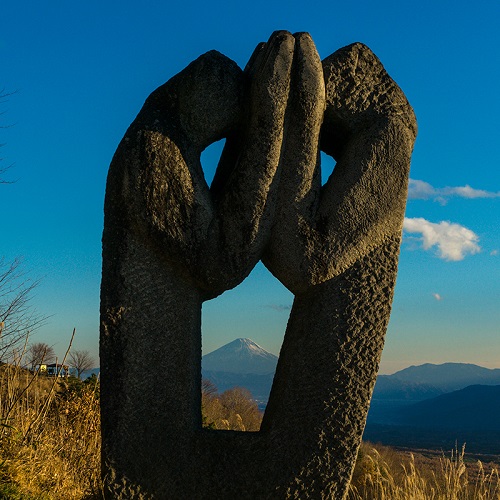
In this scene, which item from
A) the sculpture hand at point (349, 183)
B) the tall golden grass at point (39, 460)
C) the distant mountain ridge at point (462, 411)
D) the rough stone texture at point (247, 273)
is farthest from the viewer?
the distant mountain ridge at point (462, 411)

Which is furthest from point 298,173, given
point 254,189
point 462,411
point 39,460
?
point 462,411

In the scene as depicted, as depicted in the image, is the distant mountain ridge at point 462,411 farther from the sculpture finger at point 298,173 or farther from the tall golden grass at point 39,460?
the sculpture finger at point 298,173

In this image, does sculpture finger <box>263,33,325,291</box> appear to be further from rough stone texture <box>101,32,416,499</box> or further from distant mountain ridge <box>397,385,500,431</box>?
distant mountain ridge <box>397,385,500,431</box>

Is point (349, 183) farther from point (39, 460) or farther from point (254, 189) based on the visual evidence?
point (39, 460)

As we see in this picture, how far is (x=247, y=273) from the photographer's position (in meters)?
4.38

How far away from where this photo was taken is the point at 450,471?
21.3 ft

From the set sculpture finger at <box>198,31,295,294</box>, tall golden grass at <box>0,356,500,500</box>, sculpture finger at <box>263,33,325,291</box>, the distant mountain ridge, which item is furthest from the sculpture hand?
the distant mountain ridge

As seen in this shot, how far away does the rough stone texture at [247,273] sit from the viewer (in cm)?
415

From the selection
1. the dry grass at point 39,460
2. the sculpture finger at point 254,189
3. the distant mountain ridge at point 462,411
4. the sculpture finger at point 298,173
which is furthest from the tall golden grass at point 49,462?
the distant mountain ridge at point 462,411

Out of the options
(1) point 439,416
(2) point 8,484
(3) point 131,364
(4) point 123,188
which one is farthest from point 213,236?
(1) point 439,416

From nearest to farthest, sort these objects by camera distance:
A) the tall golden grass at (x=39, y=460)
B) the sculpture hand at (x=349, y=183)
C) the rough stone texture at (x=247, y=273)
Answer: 1. the rough stone texture at (x=247, y=273)
2. the sculpture hand at (x=349, y=183)
3. the tall golden grass at (x=39, y=460)

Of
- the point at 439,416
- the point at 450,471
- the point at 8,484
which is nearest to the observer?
the point at 8,484

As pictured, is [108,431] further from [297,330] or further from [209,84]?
[209,84]

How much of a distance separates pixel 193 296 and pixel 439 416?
180m
